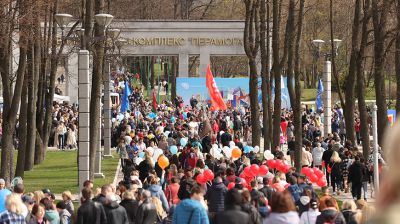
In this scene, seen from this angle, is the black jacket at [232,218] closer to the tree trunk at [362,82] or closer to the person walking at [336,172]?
the person walking at [336,172]

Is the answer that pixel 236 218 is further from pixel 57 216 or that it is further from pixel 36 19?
A: pixel 36 19

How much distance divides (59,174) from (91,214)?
70.5ft

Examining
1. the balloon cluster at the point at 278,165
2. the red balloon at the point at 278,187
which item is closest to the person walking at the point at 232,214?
the red balloon at the point at 278,187

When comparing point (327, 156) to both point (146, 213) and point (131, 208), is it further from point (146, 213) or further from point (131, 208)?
point (146, 213)

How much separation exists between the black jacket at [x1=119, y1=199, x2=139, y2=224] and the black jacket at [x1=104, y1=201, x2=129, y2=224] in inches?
49.0

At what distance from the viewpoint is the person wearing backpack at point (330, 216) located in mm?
11984

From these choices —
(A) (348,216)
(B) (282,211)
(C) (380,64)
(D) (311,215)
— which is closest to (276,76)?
(C) (380,64)

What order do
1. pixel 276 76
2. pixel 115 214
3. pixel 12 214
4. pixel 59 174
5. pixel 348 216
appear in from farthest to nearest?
1. pixel 276 76
2. pixel 59 174
3. pixel 115 214
4. pixel 348 216
5. pixel 12 214

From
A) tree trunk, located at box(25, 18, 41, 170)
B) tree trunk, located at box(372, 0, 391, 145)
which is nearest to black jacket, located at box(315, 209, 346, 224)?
tree trunk, located at box(372, 0, 391, 145)

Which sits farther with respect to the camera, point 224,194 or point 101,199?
point 224,194

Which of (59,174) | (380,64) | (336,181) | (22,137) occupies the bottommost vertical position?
(59,174)

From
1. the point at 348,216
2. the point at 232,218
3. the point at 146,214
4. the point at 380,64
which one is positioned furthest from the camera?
the point at 380,64

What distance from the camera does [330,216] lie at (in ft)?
39.3

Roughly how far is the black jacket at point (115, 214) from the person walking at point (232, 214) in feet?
7.96
